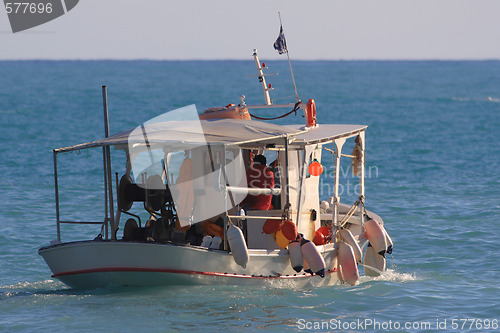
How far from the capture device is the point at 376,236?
16469 mm

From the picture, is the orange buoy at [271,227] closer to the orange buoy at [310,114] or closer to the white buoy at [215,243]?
the white buoy at [215,243]

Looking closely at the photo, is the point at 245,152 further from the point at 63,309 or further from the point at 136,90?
the point at 136,90

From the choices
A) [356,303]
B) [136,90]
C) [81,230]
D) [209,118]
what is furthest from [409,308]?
[136,90]

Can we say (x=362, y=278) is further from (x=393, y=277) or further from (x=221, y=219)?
(x=221, y=219)

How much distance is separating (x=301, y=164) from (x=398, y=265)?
394 cm

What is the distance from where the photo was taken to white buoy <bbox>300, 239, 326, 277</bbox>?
572 inches

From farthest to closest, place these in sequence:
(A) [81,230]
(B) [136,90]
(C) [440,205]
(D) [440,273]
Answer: (B) [136,90] < (C) [440,205] < (A) [81,230] < (D) [440,273]

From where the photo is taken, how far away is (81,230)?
21938 millimetres

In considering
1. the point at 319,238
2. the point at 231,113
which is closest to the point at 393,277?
the point at 319,238

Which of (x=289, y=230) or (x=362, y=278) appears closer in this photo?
(x=289, y=230)

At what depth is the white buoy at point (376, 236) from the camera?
16453 mm

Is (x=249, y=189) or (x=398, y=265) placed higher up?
(x=249, y=189)

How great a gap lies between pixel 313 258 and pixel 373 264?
248 centimetres
